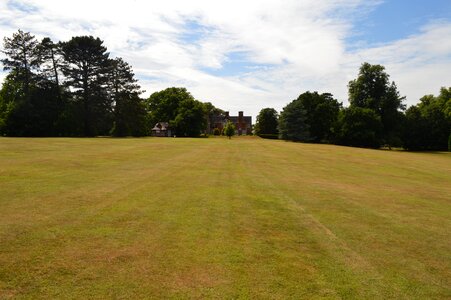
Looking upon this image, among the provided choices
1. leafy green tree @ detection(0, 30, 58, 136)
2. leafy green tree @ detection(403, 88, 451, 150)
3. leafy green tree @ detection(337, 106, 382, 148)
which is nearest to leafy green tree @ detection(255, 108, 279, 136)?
leafy green tree @ detection(337, 106, 382, 148)

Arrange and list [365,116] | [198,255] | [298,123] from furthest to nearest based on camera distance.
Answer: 1. [298,123]
2. [365,116]
3. [198,255]

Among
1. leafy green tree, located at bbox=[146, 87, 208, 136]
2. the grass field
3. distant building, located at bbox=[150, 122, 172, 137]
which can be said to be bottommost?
the grass field

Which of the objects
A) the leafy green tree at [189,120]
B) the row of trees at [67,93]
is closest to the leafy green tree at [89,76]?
the row of trees at [67,93]

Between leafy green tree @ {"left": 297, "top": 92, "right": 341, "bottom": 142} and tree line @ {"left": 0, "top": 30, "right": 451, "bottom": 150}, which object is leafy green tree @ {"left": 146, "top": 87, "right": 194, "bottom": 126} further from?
leafy green tree @ {"left": 297, "top": 92, "right": 341, "bottom": 142}

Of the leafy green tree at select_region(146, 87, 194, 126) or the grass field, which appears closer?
the grass field

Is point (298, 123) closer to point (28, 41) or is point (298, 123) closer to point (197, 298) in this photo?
point (28, 41)

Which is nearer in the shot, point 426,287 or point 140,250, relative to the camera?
point 426,287

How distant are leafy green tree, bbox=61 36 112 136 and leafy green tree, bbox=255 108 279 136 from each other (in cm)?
5427

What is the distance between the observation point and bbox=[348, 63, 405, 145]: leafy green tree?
85.6 meters

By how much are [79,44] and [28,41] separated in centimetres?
884

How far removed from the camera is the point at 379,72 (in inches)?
3504

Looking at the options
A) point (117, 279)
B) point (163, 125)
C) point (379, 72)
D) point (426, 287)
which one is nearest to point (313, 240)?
point (426, 287)

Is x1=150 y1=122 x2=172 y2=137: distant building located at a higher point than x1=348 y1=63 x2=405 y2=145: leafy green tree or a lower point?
lower

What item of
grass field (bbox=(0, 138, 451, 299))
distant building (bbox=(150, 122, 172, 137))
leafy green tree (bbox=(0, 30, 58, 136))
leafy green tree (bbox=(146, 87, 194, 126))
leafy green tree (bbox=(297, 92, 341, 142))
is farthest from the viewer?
leafy green tree (bbox=(146, 87, 194, 126))
